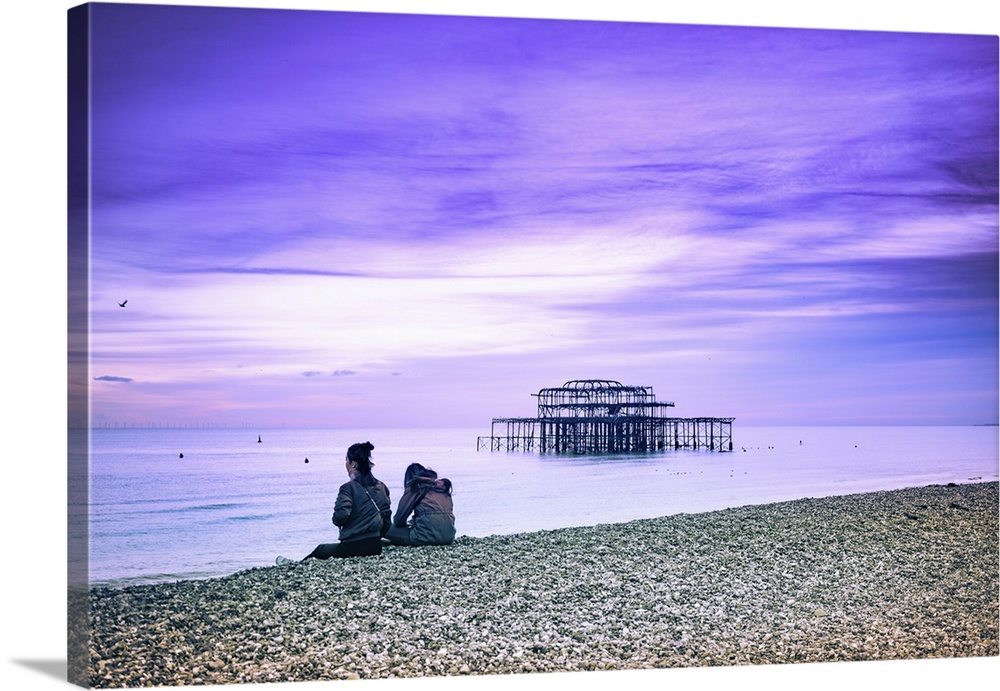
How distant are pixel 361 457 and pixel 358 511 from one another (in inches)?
14.0

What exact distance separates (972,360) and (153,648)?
5.59 metres

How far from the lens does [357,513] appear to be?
29.2ft

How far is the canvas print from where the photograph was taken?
301 inches

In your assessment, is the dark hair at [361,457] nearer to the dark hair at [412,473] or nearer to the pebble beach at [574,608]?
the dark hair at [412,473]

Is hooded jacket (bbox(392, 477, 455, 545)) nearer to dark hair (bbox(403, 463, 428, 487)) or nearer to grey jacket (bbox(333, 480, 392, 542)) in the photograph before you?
dark hair (bbox(403, 463, 428, 487))

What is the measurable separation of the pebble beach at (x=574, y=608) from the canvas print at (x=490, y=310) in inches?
0.8

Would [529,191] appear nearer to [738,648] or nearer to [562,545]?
[562,545]

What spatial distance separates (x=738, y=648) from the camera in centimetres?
828

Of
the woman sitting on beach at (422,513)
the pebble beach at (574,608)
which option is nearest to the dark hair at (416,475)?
the woman sitting on beach at (422,513)

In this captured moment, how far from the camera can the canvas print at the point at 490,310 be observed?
301 inches

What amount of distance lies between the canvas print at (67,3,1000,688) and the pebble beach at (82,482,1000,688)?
0.8 inches

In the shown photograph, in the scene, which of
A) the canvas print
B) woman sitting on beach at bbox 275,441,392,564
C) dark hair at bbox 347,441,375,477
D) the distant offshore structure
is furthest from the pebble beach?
the distant offshore structure

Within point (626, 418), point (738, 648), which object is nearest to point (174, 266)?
point (738, 648)

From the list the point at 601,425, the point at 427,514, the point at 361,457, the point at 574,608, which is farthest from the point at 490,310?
the point at 601,425
